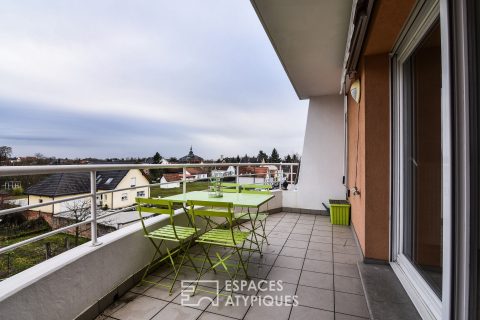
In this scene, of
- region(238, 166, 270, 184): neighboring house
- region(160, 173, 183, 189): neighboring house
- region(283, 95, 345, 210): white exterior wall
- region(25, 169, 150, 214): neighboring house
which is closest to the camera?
region(25, 169, 150, 214): neighboring house

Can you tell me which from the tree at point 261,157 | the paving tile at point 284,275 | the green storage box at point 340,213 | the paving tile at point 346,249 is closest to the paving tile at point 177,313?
the paving tile at point 284,275

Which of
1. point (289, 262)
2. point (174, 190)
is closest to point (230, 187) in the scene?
point (174, 190)

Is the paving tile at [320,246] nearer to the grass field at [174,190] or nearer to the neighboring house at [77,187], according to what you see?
the grass field at [174,190]

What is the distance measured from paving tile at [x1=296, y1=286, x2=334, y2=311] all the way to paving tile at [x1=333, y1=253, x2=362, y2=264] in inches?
32.9

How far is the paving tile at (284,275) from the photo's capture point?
8.41 ft

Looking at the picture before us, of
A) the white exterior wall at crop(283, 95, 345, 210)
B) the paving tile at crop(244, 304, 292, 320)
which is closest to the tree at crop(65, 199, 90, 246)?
the paving tile at crop(244, 304, 292, 320)

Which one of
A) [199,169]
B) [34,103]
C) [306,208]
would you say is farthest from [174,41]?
[34,103]

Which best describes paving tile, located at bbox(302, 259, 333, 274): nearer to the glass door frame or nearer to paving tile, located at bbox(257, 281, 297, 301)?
paving tile, located at bbox(257, 281, 297, 301)

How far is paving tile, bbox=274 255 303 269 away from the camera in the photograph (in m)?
2.88

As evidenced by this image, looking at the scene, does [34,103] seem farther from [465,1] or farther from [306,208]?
[465,1]

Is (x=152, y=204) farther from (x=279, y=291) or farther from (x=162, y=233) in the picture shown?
(x=279, y=291)

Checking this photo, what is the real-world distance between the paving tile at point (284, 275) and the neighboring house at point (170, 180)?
62.7 inches

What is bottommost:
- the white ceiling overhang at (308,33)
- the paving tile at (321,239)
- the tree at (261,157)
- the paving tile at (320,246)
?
the paving tile at (320,246)

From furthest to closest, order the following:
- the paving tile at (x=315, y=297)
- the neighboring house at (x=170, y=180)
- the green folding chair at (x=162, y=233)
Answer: the neighboring house at (x=170, y=180) → the green folding chair at (x=162, y=233) → the paving tile at (x=315, y=297)
